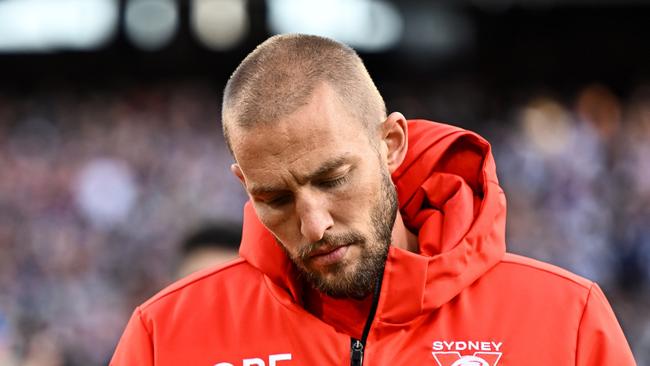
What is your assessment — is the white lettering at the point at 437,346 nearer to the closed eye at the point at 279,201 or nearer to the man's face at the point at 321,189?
the man's face at the point at 321,189

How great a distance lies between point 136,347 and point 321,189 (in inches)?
20.6

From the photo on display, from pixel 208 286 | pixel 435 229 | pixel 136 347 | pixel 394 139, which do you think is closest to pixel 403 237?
pixel 435 229

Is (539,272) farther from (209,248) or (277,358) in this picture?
(209,248)

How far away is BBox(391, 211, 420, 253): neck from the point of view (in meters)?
2.37

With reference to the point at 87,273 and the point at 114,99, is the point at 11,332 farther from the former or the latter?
the point at 114,99

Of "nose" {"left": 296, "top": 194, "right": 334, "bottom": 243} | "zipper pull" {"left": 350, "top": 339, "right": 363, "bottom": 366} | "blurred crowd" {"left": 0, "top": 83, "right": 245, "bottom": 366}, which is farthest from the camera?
"blurred crowd" {"left": 0, "top": 83, "right": 245, "bottom": 366}

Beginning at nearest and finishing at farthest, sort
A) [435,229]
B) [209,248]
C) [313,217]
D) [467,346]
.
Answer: [313,217] < [467,346] < [435,229] < [209,248]

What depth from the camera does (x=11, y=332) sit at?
9.30 m

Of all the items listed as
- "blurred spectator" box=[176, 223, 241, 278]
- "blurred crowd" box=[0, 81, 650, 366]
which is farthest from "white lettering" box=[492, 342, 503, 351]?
"blurred crowd" box=[0, 81, 650, 366]

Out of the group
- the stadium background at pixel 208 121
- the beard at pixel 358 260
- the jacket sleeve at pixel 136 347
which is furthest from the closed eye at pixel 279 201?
the stadium background at pixel 208 121

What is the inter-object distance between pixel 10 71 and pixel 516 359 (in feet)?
40.5

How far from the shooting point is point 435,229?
2.38 metres

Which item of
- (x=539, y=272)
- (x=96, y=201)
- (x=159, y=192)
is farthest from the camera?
(x=96, y=201)

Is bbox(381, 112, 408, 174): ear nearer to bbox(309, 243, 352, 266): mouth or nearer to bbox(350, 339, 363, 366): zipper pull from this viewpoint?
bbox(309, 243, 352, 266): mouth
